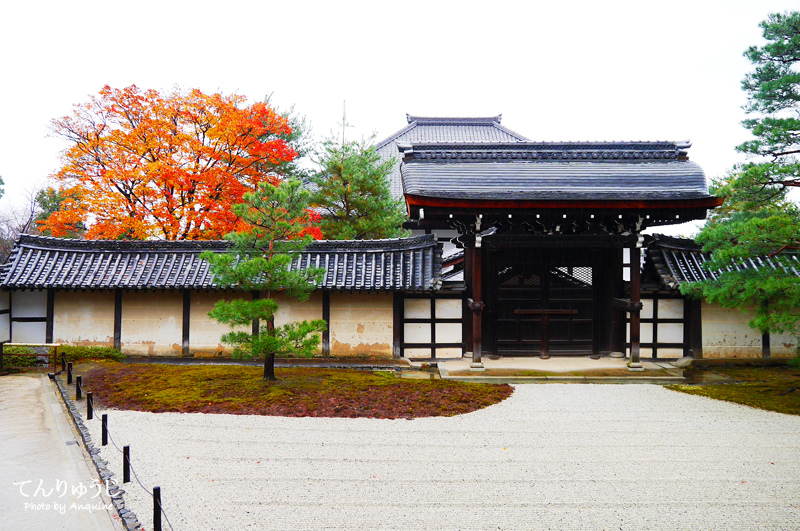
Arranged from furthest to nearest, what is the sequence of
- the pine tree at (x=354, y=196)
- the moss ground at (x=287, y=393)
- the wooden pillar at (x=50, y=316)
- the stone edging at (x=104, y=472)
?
1. the pine tree at (x=354, y=196)
2. the wooden pillar at (x=50, y=316)
3. the moss ground at (x=287, y=393)
4. the stone edging at (x=104, y=472)

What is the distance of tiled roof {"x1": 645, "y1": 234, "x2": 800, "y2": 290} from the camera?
11820mm

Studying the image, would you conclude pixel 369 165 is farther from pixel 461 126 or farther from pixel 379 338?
pixel 461 126

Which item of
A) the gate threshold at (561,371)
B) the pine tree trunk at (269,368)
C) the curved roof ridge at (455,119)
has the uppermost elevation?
the curved roof ridge at (455,119)

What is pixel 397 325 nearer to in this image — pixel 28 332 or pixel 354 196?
pixel 354 196

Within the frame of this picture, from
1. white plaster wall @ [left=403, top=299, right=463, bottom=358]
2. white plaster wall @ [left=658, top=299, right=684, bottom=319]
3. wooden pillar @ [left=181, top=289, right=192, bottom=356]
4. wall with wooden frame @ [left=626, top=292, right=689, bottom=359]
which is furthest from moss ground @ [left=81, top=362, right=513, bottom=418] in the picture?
white plaster wall @ [left=658, top=299, right=684, bottom=319]

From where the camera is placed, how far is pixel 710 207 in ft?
34.1

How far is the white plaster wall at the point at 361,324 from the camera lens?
12.2m

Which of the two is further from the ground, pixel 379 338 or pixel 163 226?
pixel 163 226

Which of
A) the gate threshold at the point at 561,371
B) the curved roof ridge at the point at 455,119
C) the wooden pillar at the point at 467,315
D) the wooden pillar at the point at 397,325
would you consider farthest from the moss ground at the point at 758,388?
the curved roof ridge at the point at 455,119

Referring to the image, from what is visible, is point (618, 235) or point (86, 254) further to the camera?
point (86, 254)

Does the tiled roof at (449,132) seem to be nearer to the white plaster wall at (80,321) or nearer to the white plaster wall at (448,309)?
the white plaster wall at (448,309)

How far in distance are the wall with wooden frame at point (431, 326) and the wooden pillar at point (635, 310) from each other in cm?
413

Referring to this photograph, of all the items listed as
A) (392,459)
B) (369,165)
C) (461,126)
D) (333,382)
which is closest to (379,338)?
(333,382)

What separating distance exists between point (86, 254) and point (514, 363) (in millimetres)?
11836
